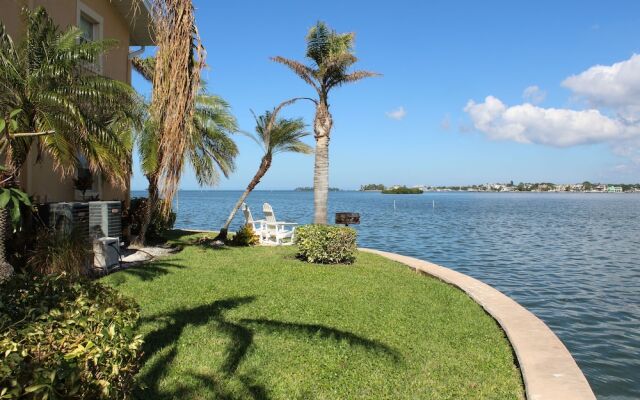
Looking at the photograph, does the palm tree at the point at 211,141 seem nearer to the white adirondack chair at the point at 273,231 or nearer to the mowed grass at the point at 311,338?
the white adirondack chair at the point at 273,231

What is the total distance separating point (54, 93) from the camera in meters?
7.56

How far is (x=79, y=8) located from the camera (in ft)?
42.8

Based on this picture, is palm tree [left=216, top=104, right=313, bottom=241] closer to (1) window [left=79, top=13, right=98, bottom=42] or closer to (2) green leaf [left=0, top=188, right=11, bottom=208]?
(1) window [left=79, top=13, right=98, bottom=42]

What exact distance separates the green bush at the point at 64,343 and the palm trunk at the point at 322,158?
398 inches

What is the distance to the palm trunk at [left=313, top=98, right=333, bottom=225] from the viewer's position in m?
13.3

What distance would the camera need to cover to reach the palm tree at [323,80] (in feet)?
43.6

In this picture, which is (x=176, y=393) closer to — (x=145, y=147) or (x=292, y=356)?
(x=292, y=356)

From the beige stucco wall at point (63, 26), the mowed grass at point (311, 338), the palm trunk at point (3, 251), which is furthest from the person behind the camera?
the beige stucco wall at point (63, 26)

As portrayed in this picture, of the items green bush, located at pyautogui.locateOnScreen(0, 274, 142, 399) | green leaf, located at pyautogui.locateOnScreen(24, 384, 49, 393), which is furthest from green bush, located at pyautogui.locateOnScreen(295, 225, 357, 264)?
green leaf, located at pyautogui.locateOnScreen(24, 384, 49, 393)

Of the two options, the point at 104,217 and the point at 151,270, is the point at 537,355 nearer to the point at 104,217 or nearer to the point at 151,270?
the point at 151,270

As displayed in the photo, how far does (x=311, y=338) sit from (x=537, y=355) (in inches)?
101

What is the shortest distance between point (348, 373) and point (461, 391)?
108 centimetres

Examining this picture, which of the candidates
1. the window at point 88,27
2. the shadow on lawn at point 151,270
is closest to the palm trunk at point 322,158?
the shadow on lawn at point 151,270

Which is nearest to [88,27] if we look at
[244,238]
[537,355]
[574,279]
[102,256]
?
[244,238]
